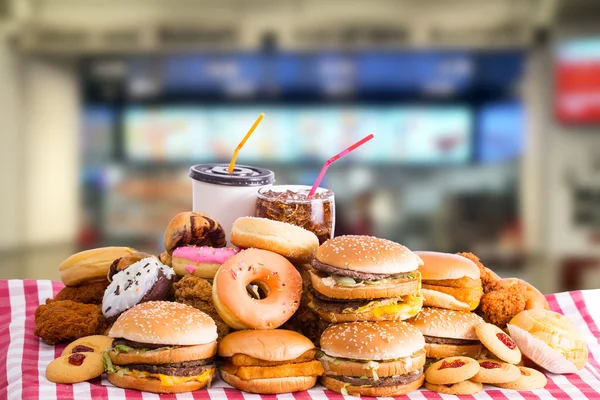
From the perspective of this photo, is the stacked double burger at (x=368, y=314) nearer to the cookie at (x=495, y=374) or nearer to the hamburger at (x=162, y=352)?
the cookie at (x=495, y=374)

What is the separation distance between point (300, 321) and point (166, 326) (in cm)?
46

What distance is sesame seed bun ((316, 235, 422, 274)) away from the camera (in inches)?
89.7

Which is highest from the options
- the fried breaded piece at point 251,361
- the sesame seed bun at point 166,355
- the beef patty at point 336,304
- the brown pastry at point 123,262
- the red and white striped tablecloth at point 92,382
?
the brown pastry at point 123,262

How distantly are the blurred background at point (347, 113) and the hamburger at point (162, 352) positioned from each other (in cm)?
411

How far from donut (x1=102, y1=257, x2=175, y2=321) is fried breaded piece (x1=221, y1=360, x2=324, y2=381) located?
386 mm

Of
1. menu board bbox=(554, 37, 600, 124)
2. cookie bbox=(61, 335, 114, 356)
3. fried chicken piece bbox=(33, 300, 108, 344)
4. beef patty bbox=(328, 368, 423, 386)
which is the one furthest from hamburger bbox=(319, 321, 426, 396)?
menu board bbox=(554, 37, 600, 124)

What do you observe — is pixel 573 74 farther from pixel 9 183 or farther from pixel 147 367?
pixel 147 367

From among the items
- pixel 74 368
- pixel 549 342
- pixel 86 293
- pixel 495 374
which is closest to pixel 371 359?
pixel 495 374

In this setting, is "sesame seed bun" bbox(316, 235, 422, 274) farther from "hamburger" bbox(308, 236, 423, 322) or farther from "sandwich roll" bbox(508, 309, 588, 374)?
"sandwich roll" bbox(508, 309, 588, 374)

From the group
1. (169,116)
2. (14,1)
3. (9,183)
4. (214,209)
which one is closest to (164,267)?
(214,209)

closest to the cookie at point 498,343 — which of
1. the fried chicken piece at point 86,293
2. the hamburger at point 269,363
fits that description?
the hamburger at point 269,363

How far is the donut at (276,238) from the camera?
2436 millimetres

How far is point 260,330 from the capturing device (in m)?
2.27

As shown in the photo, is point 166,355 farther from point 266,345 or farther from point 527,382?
point 527,382
